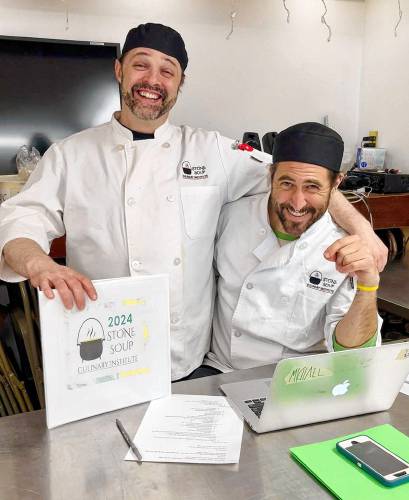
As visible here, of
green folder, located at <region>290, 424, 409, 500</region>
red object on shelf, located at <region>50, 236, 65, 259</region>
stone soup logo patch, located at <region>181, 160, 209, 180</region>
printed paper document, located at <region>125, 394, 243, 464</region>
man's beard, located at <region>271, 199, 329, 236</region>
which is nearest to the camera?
green folder, located at <region>290, 424, 409, 500</region>

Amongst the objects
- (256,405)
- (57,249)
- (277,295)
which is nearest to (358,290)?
(277,295)

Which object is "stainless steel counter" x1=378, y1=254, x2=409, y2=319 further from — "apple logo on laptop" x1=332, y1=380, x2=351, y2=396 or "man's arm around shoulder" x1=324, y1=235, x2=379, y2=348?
"apple logo on laptop" x1=332, y1=380, x2=351, y2=396

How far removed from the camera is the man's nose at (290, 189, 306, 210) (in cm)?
148

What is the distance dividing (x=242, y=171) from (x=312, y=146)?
12.2 inches

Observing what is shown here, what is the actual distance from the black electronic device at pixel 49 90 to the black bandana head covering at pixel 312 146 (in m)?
1.77

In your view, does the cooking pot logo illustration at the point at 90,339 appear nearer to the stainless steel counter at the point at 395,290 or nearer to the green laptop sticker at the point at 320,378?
the green laptop sticker at the point at 320,378

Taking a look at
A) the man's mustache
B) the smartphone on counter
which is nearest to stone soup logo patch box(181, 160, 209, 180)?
the man's mustache

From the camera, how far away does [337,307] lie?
147cm

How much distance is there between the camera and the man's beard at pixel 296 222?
1.51 m

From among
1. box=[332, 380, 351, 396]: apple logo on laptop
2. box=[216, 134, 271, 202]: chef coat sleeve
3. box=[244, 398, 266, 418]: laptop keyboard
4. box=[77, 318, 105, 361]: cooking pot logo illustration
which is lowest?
box=[244, 398, 266, 418]: laptop keyboard

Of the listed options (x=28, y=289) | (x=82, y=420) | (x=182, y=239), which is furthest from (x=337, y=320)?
(x=28, y=289)

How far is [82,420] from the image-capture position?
1.08m

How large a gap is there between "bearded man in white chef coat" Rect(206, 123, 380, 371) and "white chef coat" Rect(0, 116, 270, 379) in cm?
12

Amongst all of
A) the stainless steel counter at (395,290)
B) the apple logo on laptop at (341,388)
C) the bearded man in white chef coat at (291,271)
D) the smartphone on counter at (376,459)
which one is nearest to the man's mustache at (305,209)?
the bearded man in white chef coat at (291,271)
